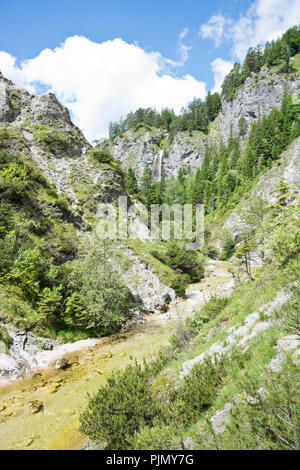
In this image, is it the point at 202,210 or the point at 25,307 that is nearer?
the point at 25,307

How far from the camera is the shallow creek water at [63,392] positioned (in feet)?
25.3

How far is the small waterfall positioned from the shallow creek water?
121 meters

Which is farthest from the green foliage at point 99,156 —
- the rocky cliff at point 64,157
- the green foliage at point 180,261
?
the green foliage at point 180,261

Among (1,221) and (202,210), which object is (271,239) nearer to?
(1,221)

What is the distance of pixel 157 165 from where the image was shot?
134m

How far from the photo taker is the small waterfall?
5188 inches

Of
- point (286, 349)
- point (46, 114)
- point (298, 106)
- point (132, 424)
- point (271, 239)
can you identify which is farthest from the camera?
point (298, 106)

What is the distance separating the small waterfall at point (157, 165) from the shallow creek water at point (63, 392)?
396ft

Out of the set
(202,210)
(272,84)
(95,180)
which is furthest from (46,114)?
(272,84)

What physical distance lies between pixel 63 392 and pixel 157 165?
13293cm

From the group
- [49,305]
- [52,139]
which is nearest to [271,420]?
[49,305]

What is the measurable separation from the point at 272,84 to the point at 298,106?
43.7 meters

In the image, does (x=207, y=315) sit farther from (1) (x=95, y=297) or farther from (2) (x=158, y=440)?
(1) (x=95, y=297)

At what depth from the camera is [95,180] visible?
127ft
